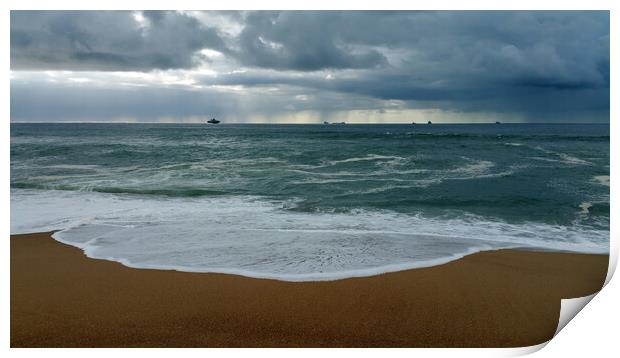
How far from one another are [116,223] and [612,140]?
612 cm

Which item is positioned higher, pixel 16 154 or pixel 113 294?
pixel 16 154

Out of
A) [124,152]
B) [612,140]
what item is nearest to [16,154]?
[124,152]

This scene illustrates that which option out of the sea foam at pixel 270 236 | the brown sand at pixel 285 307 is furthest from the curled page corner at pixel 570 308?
the sea foam at pixel 270 236

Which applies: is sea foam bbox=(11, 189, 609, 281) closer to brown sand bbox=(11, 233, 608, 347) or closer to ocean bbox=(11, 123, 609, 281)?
ocean bbox=(11, 123, 609, 281)

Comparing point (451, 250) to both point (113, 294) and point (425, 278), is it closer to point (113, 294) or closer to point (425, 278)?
point (425, 278)

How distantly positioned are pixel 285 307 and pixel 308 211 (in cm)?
462

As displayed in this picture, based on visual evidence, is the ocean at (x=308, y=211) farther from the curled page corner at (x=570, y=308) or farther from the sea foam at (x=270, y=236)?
the curled page corner at (x=570, y=308)

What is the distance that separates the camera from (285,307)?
11.5 feet

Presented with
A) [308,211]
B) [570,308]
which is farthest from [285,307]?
[308,211]

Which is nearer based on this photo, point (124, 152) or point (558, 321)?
point (558, 321)

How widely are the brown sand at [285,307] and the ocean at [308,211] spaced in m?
0.39

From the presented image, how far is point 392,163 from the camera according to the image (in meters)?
16.1

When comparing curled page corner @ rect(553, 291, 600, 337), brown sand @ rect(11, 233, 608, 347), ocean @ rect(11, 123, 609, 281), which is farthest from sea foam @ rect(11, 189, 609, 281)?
curled page corner @ rect(553, 291, 600, 337)

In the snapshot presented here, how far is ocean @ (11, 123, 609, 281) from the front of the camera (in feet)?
16.4
